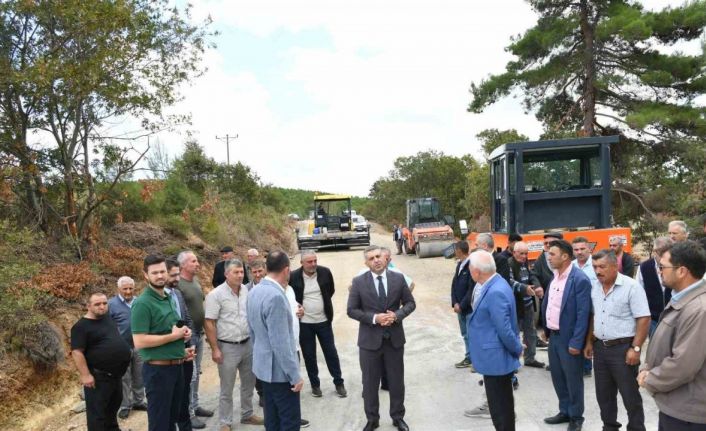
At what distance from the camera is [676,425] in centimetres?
301

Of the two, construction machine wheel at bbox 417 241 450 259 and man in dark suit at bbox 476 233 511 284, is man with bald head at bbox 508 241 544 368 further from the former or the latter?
construction machine wheel at bbox 417 241 450 259

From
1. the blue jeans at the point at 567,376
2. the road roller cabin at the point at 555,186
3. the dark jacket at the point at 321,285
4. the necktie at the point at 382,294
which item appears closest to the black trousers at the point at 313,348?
the dark jacket at the point at 321,285

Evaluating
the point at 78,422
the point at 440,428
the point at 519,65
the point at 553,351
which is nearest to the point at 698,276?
the point at 553,351

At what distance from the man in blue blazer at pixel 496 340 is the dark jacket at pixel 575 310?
2.38ft

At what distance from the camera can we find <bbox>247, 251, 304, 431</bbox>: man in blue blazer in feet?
13.4

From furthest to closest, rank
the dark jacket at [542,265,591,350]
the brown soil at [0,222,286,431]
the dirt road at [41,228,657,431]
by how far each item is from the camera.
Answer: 1. the brown soil at [0,222,286,431]
2. the dirt road at [41,228,657,431]
3. the dark jacket at [542,265,591,350]

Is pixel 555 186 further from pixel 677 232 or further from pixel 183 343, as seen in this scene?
pixel 183 343

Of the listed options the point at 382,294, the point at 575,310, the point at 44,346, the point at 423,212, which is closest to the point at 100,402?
the point at 382,294

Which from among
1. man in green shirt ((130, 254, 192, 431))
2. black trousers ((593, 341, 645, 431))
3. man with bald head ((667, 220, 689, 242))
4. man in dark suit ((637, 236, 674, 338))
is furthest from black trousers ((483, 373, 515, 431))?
man with bald head ((667, 220, 689, 242))

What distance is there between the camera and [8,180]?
973 centimetres

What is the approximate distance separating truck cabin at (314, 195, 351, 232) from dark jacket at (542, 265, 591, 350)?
2247 cm

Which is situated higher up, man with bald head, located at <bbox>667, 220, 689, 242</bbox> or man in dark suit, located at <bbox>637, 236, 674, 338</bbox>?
man with bald head, located at <bbox>667, 220, 689, 242</bbox>

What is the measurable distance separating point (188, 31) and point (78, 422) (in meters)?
8.06

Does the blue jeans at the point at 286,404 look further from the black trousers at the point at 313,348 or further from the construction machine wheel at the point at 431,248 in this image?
the construction machine wheel at the point at 431,248
